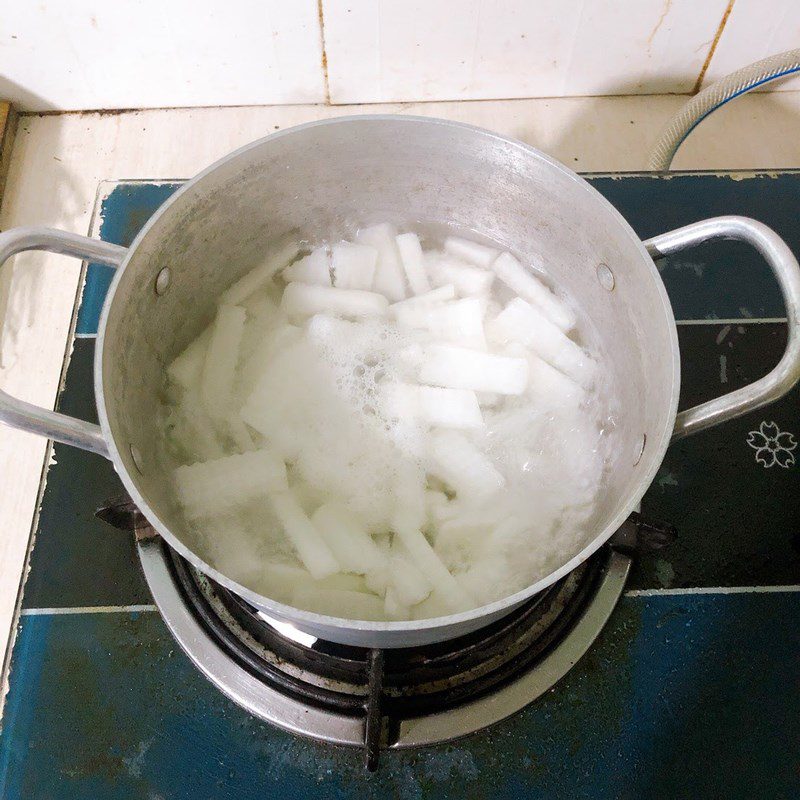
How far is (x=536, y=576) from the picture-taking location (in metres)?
0.66

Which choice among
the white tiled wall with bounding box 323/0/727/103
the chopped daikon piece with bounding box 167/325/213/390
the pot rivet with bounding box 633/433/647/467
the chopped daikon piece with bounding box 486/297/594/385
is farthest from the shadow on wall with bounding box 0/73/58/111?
the pot rivet with bounding box 633/433/647/467

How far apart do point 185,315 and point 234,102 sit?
0.44 metres

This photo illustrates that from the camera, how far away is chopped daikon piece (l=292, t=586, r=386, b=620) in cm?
61

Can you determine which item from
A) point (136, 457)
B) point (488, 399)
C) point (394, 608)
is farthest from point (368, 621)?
point (488, 399)

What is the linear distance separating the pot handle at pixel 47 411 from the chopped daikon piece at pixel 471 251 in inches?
16.4

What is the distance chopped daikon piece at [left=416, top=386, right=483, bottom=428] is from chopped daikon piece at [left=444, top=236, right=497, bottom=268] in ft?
0.57

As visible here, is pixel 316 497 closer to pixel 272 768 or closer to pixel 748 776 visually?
pixel 272 768

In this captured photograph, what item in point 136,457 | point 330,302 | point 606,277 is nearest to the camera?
point 136,457

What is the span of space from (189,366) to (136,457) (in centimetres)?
17

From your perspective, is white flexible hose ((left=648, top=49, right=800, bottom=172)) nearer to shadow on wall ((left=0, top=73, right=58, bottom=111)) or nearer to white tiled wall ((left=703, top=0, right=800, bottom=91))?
white tiled wall ((left=703, top=0, right=800, bottom=91))

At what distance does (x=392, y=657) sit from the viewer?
0.63 m

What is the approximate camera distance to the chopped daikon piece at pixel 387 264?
2.73ft

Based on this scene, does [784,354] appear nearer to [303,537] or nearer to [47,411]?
[303,537]

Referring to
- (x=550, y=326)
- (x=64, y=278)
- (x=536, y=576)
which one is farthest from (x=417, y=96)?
(x=536, y=576)
